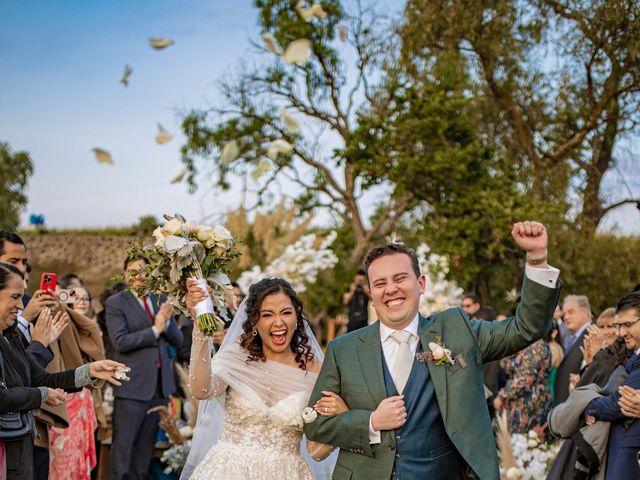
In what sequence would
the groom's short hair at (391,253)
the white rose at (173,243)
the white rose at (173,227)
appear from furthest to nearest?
the white rose at (173,227), the white rose at (173,243), the groom's short hair at (391,253)

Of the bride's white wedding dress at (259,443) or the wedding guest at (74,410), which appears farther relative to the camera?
the wedding guest at (74,410)

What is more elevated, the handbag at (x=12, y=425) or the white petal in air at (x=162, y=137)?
the white petal in air at (x=162, y=137)

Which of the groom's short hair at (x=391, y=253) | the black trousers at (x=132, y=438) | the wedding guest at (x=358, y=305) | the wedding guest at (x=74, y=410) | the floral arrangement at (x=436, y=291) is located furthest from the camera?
the wedding guest at (x=358, y=305)

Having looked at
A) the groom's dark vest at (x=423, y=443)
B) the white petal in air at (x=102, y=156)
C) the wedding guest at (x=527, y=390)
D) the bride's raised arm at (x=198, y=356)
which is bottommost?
the wedding guest at (x=527, y=390)

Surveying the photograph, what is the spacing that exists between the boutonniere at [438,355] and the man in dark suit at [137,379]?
431 cm

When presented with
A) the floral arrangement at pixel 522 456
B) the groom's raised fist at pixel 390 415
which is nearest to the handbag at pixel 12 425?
the groom's raised fist at pixel 390 415

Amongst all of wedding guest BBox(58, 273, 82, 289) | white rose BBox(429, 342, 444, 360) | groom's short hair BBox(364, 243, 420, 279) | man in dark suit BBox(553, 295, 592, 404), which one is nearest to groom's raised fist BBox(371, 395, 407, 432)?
white rose BBox(429, 342, 444, 360)

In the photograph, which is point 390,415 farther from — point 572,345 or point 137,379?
→ point 572,345

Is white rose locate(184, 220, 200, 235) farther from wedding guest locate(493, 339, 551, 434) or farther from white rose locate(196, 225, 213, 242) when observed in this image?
wedding guest locate(493, 339, 551, 434)

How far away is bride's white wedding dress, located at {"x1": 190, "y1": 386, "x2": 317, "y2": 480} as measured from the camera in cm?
471

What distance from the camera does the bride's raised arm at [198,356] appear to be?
4.48m

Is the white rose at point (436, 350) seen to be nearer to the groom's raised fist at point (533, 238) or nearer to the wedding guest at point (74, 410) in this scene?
the groom's raised fist at point (533, 238)

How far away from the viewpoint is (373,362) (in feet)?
12.0

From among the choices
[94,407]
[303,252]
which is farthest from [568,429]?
[303,252]
